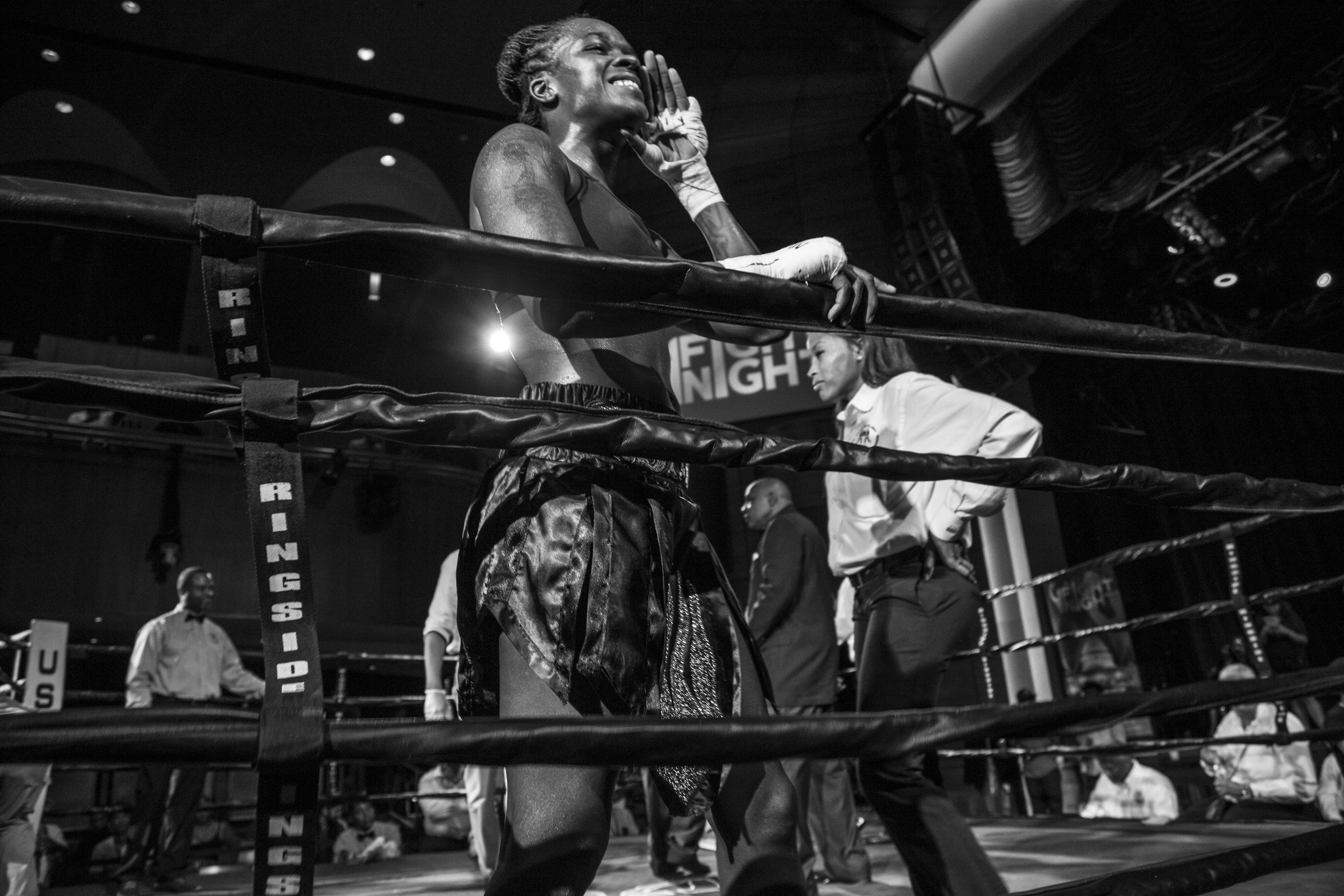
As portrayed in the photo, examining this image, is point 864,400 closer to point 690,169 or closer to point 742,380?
point 690,169

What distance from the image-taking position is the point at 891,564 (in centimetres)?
204

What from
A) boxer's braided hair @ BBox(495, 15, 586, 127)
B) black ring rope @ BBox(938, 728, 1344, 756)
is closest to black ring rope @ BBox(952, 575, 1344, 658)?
black ring rope @ BBox(938, 728, 1344, 756)

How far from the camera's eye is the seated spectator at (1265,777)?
14.1ft

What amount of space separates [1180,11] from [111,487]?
9659 millimetres

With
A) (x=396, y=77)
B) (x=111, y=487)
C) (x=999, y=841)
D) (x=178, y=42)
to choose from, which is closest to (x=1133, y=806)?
(x=999, y=841)

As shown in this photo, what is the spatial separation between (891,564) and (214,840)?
6701 mm

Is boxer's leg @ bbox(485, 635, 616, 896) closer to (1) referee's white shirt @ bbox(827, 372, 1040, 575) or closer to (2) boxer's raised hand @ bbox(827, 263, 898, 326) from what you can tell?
(2) boxer's raised hand @ bbox(827, 263, 898, 326)

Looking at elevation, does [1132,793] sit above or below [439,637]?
below

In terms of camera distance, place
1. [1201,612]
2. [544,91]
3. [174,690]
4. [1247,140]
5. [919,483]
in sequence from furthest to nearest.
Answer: [1247,140], [174,690], [1201,612], [919,483], [544,91]

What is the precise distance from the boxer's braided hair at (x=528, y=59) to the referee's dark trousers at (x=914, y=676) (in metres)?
1.19

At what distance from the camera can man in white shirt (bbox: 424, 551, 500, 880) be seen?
3432mm

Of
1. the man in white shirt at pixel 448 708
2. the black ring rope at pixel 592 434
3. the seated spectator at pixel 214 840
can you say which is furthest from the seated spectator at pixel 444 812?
the black ring rope at pixel 592 434

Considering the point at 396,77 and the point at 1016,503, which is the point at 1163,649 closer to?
the point at 1016,503

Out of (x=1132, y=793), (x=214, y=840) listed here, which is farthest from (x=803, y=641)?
(x=214, y=840)
